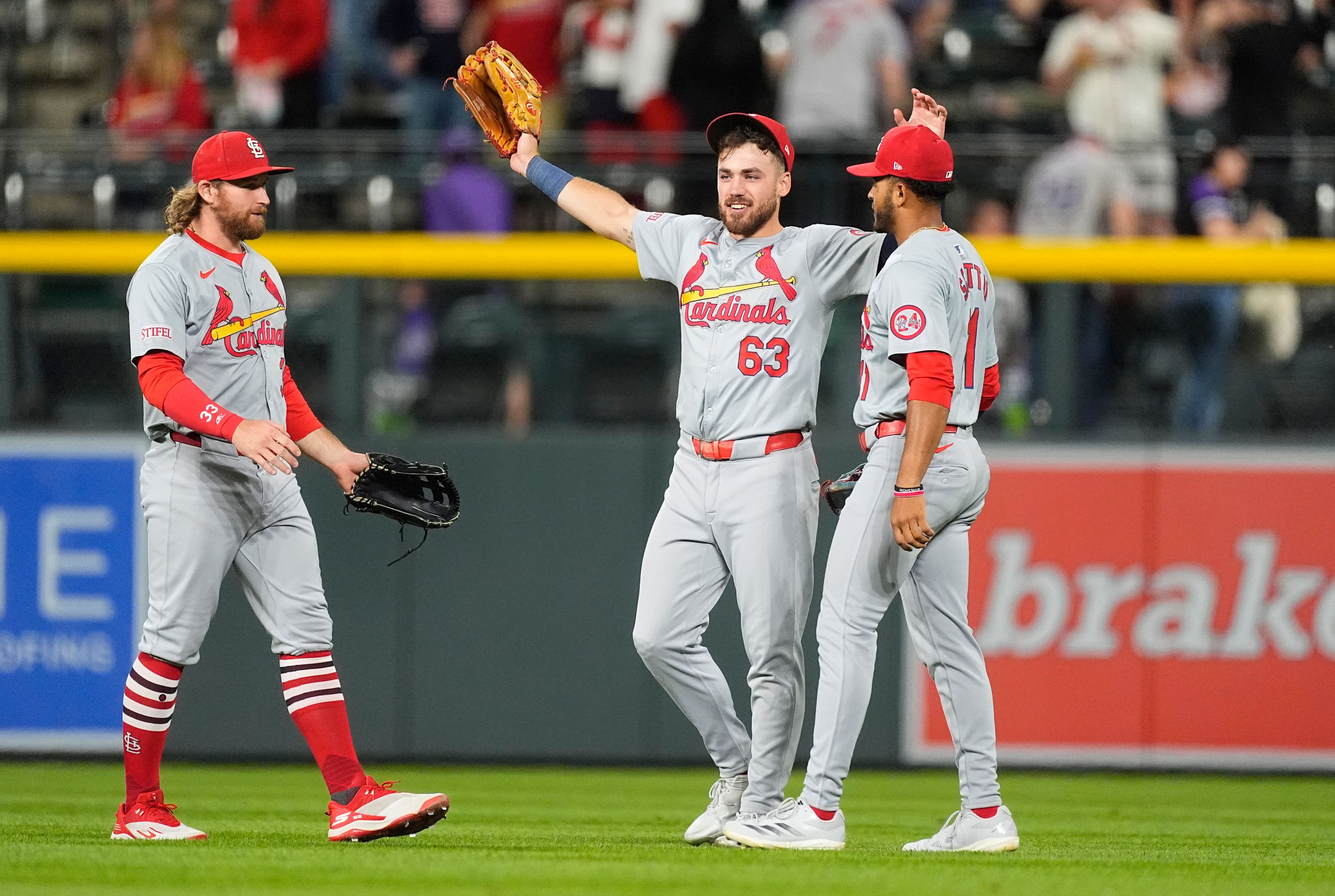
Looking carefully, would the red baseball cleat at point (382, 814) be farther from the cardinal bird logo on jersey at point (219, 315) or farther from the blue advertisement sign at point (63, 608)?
the blue advertisement sign at point (63, 608)

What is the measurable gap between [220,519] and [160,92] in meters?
A: 5.21

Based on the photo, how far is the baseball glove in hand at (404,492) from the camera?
17.3ft

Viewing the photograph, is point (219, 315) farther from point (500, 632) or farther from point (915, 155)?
point (500, 632)

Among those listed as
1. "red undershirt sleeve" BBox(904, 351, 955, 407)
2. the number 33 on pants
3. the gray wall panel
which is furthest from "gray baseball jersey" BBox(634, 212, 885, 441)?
the gray wall panel

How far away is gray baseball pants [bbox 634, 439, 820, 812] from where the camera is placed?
4.95 metres

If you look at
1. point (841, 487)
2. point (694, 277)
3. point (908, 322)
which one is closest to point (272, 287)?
point (694, 277)

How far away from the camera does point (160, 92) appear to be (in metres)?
9.57

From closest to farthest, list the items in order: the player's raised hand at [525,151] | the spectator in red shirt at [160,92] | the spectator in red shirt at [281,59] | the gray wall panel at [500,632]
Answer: the player's raised hand at [525,151] < the gray wall panel at [500,632] < the spectator in red shirt at [160,92] < the spectator in red shirt at [281,59]

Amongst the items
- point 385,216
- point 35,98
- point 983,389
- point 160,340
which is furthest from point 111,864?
point 35,98

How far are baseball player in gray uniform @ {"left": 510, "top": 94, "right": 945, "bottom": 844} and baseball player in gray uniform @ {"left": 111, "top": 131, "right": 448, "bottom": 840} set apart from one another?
2.95 feet

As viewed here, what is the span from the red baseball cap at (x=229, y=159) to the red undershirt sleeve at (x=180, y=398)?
1.84 ft

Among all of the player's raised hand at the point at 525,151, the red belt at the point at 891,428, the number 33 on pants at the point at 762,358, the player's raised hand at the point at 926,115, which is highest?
the player's raised hand at the point at 926,115

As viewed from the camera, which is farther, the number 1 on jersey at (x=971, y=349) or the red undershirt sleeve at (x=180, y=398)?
the number 1 on jersey at (x=971, y=349)

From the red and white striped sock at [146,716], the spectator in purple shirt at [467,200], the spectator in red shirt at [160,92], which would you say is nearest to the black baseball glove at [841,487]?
the red and white striped sock at [146,716]
